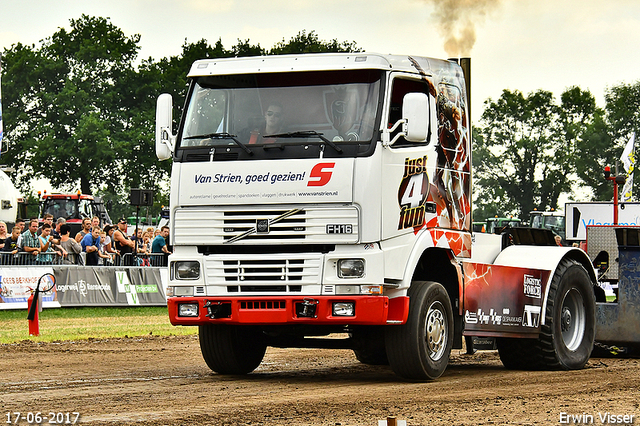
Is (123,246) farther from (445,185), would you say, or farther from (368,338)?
(445,185)

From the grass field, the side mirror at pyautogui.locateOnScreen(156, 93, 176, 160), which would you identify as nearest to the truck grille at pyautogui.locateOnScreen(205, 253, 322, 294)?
the side mirror at pyautogui.locateOnScreen(156, 93, 176, 160)

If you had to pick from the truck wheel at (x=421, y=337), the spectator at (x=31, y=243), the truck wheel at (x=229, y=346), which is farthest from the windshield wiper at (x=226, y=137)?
the spectator at (x=31, y=243)

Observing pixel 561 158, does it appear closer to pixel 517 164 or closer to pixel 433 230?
pixel 517 164

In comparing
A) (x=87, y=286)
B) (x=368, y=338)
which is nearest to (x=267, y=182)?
(x=368, y=338)

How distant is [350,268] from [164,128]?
8.20 feet

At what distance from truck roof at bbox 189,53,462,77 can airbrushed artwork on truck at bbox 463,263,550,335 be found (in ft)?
8.03

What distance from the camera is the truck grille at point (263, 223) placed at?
9.91m

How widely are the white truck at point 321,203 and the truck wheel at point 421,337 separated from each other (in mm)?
14

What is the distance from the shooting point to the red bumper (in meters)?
9.92

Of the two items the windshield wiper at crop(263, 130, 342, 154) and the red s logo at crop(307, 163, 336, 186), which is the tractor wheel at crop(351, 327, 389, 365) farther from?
the windshield wiper at crop(263, 130, 342, 154)

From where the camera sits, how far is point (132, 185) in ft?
227

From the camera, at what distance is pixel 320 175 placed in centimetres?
991

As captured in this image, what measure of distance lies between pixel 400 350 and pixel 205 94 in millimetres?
3307

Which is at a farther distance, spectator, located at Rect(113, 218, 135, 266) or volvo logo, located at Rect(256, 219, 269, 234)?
spectator, located at Rect(113, 218, 135, 266)
